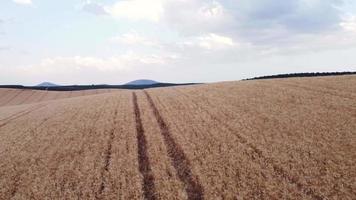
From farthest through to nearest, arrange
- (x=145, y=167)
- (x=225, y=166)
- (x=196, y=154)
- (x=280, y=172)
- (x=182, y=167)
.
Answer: (x=196, y=154) → (x=145, y=167) → (x=182, y=167) → (x=225, y=166) → (x=280, y=172)

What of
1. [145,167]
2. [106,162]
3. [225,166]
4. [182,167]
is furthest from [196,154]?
[106,162]

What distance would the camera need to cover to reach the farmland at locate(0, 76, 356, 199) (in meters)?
13.0

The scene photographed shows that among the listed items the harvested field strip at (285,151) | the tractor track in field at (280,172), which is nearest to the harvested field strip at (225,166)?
the tractor track in field at (280,172)

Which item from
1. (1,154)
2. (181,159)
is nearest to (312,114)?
(181,159)

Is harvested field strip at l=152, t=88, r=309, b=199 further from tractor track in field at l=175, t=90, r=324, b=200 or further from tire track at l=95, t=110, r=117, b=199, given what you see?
tire track at l=95, t=110, r=117, b=199

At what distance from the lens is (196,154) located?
16.7 m

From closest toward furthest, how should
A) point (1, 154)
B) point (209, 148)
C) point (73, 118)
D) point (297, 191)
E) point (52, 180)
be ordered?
point (297, 191) → point (52, 180) → point (209, 148) → point (1, 154) → point (73, 118)

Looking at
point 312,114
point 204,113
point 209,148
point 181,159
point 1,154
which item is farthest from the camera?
point 204,113

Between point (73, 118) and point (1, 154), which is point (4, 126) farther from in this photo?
point (1, 154)

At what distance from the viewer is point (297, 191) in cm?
1213

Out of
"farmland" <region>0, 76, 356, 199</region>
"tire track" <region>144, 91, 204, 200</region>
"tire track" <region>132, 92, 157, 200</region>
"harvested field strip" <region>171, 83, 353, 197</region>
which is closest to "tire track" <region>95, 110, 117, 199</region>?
"farmland" <region>0, 76, 356, 199</region>

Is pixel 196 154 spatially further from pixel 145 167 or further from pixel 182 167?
pixel 145 167

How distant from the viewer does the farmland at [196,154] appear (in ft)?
42.8

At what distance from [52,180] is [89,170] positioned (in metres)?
1.45
